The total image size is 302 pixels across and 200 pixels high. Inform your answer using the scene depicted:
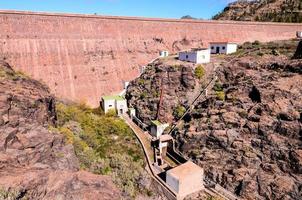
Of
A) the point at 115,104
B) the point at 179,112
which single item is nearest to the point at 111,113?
the point at 115,104

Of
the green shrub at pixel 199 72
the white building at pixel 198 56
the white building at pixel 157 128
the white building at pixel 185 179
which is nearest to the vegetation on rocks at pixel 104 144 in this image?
the white building at pixel 157 128

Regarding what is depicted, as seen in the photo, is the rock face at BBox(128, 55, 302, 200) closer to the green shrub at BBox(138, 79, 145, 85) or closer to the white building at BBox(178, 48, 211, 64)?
the white building at BBox(178, 48, 211, 64)

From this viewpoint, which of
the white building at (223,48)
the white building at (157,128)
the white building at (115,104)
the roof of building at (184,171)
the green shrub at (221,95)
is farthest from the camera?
the white building at (223,48)

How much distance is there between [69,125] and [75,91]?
7.10m

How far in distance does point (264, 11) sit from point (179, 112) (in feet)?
205

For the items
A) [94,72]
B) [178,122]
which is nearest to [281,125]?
[178,122]

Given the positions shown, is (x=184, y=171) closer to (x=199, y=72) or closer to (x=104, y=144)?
(x=104, y=144)

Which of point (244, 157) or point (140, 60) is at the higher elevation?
A: point (140, 60)

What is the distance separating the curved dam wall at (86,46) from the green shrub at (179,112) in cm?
886

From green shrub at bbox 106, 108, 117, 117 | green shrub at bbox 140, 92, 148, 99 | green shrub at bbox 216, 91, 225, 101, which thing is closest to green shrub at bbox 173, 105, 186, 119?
green shrub at bbox 216, 91, 225, 101

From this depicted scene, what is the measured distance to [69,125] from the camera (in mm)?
27422

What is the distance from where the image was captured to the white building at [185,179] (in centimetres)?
2367

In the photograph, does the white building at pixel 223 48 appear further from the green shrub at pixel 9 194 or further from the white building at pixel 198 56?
the green shrub at pixel 9 194

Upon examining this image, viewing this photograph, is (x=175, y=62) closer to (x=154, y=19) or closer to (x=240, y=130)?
(x=154, y=19)
